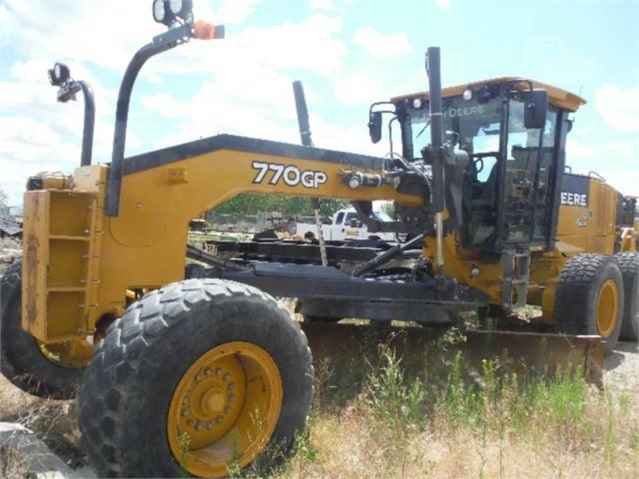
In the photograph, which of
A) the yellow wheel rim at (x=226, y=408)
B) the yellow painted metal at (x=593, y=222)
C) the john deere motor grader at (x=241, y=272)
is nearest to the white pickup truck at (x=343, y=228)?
the yellow painted metal at (x=593, y=222)

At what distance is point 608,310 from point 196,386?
551cm

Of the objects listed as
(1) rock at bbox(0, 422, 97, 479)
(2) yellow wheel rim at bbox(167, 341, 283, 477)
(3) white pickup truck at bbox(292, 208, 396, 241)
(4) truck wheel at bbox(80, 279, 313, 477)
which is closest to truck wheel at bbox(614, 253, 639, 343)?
(4) truck wheel at bbox(80, 279, 313, 477)

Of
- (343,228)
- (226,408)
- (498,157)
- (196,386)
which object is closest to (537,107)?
(498,157)

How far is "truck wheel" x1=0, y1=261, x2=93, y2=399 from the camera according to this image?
15.5ft

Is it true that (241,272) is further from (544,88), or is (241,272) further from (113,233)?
(544,88)

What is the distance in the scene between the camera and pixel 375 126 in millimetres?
7301

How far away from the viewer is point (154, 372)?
317 cm

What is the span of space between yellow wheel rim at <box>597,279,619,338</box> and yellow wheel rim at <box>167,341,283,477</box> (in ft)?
16.1

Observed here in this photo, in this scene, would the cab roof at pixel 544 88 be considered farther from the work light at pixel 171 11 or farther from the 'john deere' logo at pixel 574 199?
the work light at pixel 171 11

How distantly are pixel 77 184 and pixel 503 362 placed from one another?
11.7 feet

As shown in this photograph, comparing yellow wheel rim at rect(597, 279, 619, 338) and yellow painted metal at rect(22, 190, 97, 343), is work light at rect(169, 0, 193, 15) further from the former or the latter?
yellow wheel rim at rect(597, 279, 619, 338)

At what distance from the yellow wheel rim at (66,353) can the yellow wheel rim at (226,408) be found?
5.01 feet

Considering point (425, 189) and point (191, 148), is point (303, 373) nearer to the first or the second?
point (191, 148)

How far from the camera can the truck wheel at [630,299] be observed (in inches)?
325
